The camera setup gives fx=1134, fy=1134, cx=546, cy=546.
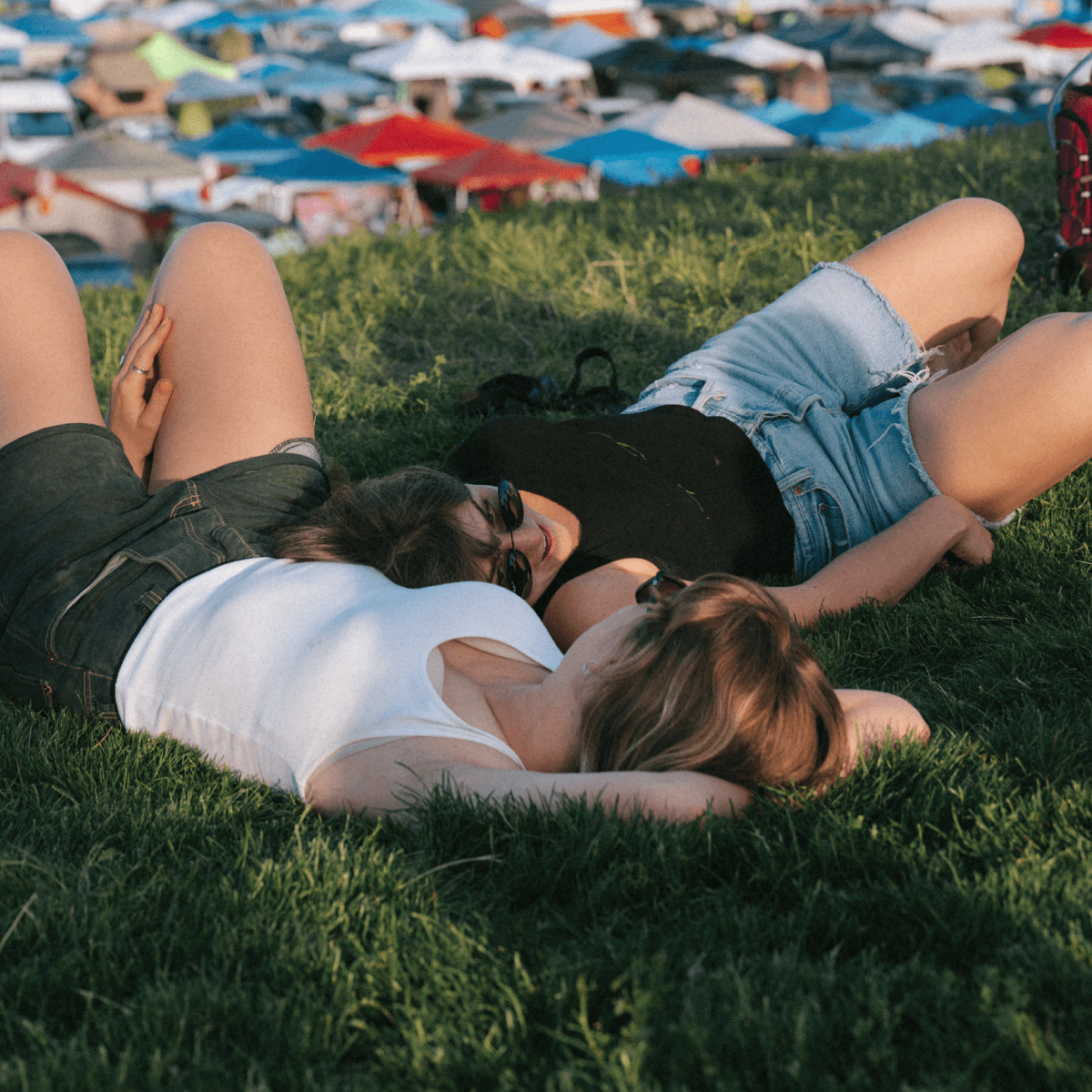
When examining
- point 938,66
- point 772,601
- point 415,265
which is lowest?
point 938,66

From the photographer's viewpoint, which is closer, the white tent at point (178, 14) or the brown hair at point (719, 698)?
the brown hair at point (719, 698)

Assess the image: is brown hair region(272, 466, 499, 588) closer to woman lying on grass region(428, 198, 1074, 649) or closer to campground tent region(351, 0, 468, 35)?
woman lying on grass region(428, 198, 1074, 649)

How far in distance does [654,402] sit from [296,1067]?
226 cm

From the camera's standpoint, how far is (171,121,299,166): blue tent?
59.7 ft

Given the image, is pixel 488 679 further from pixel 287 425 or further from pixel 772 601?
pixel 287 425

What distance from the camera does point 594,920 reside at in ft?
5.93

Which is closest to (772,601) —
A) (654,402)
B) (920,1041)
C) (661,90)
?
(920,1041)

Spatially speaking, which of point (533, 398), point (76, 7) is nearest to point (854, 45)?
point (76, 7)

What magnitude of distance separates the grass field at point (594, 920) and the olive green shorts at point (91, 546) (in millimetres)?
125

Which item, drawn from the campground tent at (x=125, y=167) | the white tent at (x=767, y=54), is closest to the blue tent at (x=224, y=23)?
the white tent at (x=767, y=54)

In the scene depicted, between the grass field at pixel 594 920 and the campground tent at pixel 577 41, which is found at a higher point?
the grass field at pixel 594 920

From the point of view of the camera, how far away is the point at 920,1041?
1496mm

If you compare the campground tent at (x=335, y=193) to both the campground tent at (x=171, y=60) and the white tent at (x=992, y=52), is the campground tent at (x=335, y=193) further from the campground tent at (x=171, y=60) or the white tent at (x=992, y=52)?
the white tent at (x=992, y=52)

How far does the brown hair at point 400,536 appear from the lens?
2527 millimetres
